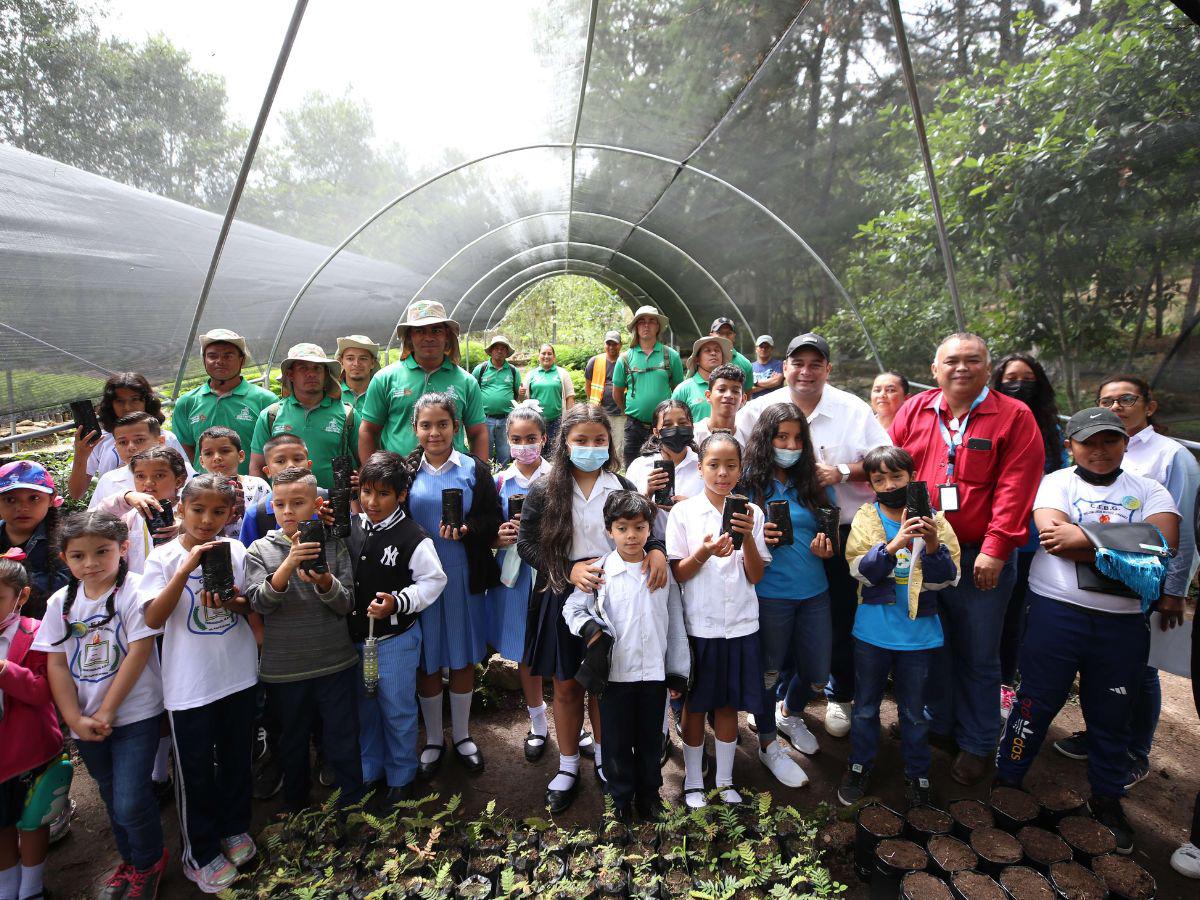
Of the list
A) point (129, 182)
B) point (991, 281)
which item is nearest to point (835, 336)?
point (991, 281)

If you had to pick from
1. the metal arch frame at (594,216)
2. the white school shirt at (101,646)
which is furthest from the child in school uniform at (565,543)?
the metal arch frame at (594,216)

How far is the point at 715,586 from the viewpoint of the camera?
2.82 m

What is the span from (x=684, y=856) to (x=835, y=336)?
617cm

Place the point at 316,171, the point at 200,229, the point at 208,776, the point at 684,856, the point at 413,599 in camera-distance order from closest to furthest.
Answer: the point at 684,856 → the point at 208,776 → the point at 413,599 → the point at 200,229 → the point at 316,171

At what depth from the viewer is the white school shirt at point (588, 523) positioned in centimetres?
288

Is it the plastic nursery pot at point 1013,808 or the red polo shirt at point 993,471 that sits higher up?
the red polo shirt at point 993,471

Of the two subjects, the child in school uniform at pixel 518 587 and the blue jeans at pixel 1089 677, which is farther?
the child in school uniform at pixel 518 587

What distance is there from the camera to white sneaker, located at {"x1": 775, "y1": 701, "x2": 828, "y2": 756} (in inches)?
136

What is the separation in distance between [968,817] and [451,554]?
267 centimetres

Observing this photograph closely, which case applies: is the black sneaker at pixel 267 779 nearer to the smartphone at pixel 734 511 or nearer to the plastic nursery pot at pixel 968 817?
the smartphone at pixel 734 511

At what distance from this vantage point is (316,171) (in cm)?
529

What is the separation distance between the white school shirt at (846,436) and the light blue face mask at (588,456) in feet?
2.89

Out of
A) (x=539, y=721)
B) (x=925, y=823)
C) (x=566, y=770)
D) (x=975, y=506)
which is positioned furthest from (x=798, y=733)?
(x=975, y=506)

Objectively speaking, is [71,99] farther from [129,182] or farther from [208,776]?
[208,776]
